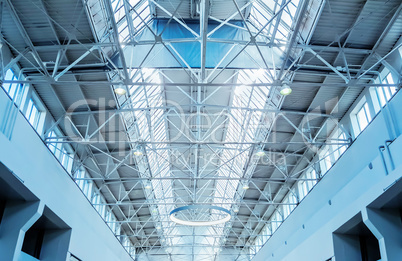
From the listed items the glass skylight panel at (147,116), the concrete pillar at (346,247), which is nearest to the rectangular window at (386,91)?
the concrete pillar at (346,247)

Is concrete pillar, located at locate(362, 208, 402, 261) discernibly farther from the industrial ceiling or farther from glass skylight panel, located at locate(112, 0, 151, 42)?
glass skylight panel, located at locate(112, 0, 151, 42)

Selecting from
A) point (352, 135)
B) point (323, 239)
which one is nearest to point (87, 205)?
point (323, 239)

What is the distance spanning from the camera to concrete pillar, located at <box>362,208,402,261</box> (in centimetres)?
1902

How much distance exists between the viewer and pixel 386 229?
19656mm

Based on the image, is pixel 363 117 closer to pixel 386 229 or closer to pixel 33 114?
pixel 386 229

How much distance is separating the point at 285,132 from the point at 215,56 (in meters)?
10.8

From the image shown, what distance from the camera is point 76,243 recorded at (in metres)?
28.4

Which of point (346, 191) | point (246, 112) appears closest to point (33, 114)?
point (246, 112)

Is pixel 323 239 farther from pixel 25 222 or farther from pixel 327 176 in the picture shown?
pixel 25 222

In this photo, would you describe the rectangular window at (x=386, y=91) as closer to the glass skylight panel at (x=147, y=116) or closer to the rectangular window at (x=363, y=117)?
the rectangular window at (x=363, y=117)

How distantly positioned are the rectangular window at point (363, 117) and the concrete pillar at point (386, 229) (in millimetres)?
6690

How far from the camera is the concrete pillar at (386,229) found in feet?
62.4

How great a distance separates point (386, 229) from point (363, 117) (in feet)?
27.7

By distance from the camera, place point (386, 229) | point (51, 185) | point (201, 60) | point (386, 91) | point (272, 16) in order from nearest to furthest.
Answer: point (201, 60) < point (386, 229) < point (386, 91) < point (272, 16) < point (51, 185)
